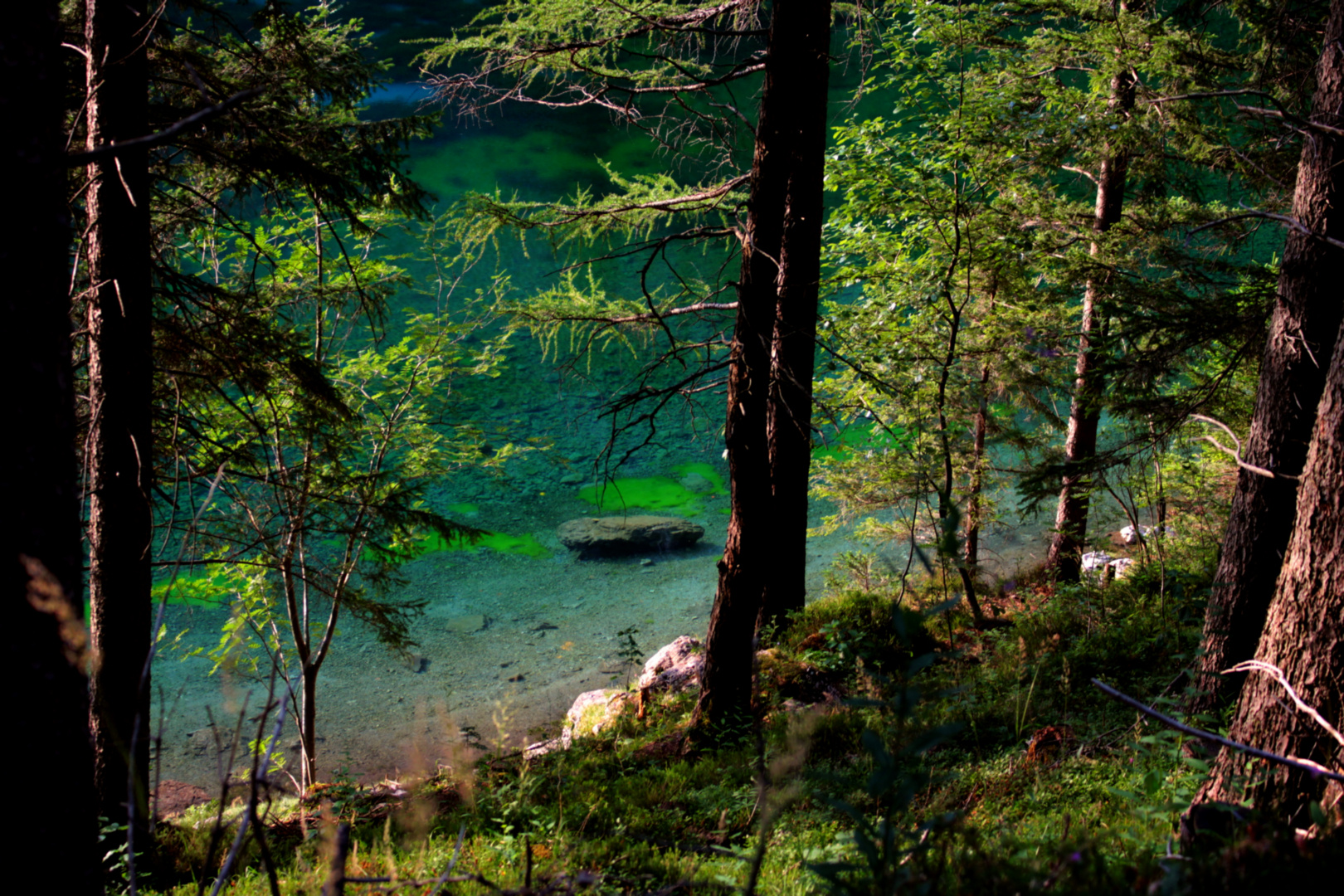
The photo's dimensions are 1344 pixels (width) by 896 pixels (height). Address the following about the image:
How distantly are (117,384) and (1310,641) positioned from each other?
5765mm

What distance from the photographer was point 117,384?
4430 mm

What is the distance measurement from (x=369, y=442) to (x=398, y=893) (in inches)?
361

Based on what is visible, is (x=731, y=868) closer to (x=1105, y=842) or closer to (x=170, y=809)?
(x=1105, y=842)

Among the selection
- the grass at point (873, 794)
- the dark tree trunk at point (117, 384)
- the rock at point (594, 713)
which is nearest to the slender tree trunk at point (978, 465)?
the grass at point (873, 794)

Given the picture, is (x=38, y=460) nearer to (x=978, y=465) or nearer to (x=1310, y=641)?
(x=1310, y=641)

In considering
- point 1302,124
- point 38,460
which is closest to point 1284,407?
point 1302,124

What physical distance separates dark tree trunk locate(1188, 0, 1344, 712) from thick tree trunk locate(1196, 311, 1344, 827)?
4.26ft

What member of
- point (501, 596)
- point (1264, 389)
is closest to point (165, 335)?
point (1264, 389)

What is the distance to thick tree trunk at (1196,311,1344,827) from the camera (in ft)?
8.30

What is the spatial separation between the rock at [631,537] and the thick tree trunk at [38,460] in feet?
58.1

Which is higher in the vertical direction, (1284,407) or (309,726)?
(1284,407)

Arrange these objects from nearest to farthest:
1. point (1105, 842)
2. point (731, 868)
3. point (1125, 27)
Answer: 1. point (1105, 842)
2. point (731, 868)
3. point (1125, 27)

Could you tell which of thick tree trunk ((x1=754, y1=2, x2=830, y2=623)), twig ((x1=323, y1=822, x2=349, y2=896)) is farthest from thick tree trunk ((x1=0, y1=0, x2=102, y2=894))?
thick tree trunk ((x1=754, y1=2, x2=830, y2=623))

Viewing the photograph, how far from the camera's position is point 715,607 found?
17.1 feet
